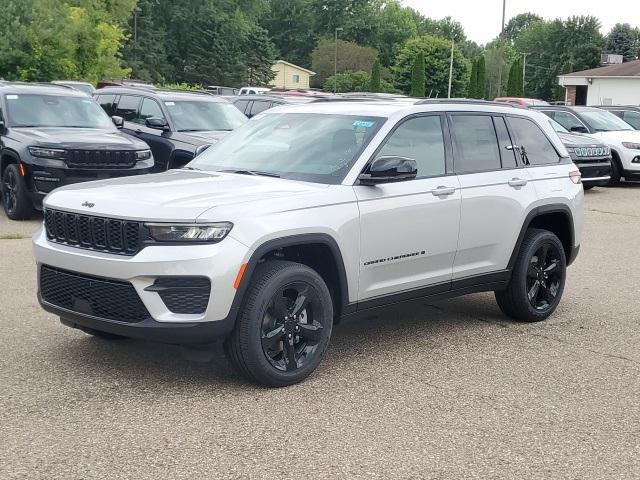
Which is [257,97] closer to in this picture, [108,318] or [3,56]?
[3,56]

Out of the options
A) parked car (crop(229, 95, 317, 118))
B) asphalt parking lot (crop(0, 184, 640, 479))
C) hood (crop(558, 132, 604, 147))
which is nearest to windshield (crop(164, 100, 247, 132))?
parked car (crop(229, 95, 317, 118))

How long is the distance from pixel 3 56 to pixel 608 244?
76.2 ft

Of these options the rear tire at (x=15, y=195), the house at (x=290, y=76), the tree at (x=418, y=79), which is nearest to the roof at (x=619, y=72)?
the tree at (x=418, y=79)

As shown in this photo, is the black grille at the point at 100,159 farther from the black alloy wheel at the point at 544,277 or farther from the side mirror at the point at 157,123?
→ the black alloy wheel at the point at 544,277

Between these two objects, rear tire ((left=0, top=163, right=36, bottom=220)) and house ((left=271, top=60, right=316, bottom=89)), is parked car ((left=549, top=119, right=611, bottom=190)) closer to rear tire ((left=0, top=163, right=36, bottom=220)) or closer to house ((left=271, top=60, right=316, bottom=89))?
rear tire ((left=0, top=163, right=36, bottom=220))

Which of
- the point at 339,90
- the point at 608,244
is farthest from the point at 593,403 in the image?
the point at 339,90

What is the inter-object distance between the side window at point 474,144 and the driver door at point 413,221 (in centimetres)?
14

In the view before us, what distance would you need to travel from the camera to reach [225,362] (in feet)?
18.9

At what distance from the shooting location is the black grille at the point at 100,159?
468 inches

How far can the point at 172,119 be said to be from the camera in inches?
569

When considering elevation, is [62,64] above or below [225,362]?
above

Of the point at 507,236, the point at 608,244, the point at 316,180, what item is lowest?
the point at 608,244

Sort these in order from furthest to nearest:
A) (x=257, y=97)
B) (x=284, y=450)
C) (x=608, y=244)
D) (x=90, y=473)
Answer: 1. (x=257, y=97)
2. (x=608, y=244)
3. (x=284, y=450)
4. (x=90, y=473)

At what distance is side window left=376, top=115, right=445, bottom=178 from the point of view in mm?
6070
